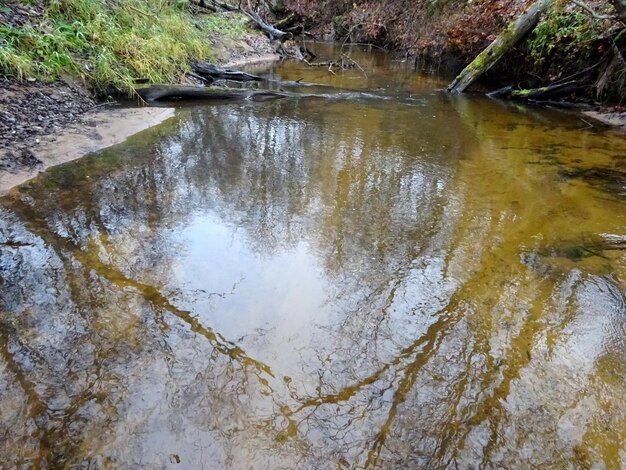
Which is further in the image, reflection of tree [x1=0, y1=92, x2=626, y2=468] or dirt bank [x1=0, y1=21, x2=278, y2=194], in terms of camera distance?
dirt bank [x1=0, y1=21, x2=278, y2=194]

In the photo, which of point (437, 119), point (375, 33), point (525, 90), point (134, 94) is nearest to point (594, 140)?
point (437, 119)

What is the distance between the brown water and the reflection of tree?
12 mm

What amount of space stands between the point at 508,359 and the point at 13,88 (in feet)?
19.3

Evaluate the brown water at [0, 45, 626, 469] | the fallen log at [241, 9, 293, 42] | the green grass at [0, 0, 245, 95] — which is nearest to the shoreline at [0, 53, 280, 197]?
the brown water at [0, 45, 626, 469]

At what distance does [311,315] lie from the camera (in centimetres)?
244

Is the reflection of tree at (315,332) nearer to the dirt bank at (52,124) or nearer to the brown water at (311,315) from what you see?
the brown water at (311,315)

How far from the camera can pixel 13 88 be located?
4934 millimetres

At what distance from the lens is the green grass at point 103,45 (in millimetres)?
5445

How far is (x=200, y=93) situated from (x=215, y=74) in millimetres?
1810

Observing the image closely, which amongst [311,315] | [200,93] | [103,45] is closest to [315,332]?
→ [311,315]

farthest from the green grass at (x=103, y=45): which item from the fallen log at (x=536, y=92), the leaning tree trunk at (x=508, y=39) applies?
the fallen log at (x=536, y=92)

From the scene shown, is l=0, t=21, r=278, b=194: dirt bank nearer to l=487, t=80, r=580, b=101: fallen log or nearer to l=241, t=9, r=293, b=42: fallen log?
l=487, t=80, r=580, b=101: fallen log

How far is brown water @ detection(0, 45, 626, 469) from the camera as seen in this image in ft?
5.66

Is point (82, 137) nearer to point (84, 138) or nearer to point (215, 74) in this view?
point (84, 138)
